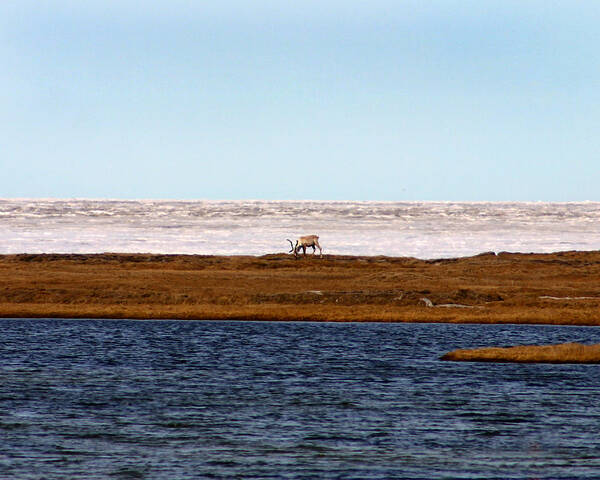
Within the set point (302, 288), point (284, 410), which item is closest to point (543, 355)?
point (284, 410)

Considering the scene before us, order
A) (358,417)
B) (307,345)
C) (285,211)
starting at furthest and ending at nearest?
(285,211)
(307,345)
(358,417)

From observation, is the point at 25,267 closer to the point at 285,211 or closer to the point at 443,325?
the point at 443,325

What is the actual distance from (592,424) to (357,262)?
45.9 metres

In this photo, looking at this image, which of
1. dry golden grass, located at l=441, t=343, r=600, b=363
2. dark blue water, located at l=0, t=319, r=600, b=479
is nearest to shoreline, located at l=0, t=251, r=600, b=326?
dark blue water, located at l=0, t=319, r=600, b=479

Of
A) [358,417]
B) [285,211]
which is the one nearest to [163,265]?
[358,417]

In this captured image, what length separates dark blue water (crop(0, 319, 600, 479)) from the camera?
19.3 m

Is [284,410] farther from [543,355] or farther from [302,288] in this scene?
[302,288]

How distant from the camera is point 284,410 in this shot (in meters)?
25.2

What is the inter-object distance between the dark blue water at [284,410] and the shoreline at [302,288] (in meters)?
7.66

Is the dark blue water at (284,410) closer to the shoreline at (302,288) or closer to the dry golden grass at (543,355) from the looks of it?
the dry golden grass at (543,355)

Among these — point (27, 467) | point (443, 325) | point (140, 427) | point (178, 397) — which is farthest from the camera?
point (443, 325)

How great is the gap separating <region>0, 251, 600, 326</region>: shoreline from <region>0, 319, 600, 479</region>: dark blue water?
7.66 m

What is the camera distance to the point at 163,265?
68.6 metres

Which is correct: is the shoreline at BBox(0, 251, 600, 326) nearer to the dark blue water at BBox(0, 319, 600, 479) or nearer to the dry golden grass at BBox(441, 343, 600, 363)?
the dark blue water at BBox(0, 319, 600, 479)
